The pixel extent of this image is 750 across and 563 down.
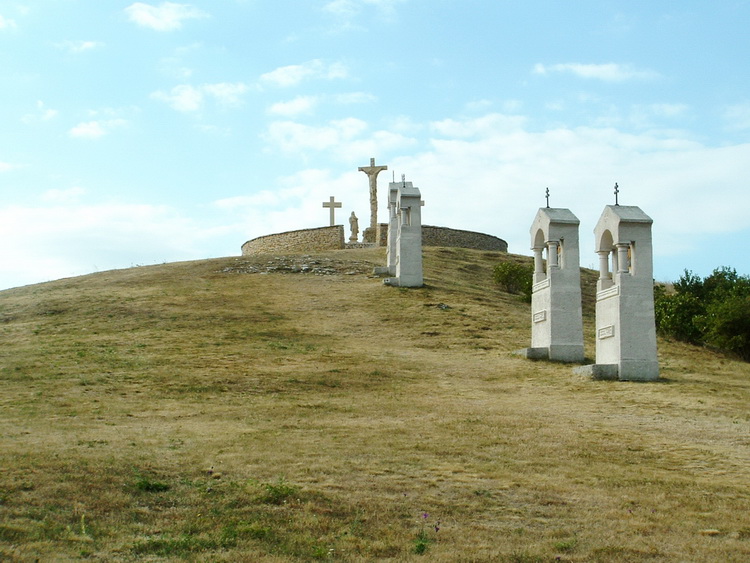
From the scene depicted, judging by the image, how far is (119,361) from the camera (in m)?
17.9

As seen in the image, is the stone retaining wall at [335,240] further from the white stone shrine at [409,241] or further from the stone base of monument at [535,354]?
the stone base of monument at [535,354]

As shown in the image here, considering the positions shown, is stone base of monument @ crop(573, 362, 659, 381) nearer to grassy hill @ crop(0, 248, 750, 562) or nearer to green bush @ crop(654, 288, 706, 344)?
grassy hill @ crop(0, 248, 750, 562)

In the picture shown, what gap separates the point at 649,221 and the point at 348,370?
288 inches

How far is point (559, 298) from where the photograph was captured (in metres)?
20.4

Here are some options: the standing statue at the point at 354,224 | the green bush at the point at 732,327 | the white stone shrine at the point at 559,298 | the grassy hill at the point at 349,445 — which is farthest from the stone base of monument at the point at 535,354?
the standing statue at the point at 354,224

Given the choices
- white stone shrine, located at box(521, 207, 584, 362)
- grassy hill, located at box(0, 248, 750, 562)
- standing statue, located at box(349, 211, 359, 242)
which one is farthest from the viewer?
standing statue, located at box(349, 211, 359, 242)

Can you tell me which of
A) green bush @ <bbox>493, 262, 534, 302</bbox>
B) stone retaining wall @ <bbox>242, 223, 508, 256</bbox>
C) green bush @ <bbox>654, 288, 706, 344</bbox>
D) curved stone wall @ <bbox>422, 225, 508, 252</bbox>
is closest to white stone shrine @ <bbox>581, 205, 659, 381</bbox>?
green bush @ <bbox>654, 288, 706, 344</bbox>

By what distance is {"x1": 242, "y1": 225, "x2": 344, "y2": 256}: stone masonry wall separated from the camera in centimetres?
4450

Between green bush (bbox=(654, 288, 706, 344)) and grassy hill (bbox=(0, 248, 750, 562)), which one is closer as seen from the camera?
grassy hill (bbox=(0, 248, 750, 562))

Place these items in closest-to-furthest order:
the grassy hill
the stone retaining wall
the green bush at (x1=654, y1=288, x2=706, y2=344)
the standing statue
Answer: the grassy hill < the green bush at (x1=654, y1=288, x2=706, y2=344) < the stone retaining wall < the standing statue

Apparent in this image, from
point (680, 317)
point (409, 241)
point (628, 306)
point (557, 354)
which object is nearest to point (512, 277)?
point (409, 241)

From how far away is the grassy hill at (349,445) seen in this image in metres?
7.74

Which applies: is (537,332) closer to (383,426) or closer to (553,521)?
(383,426)

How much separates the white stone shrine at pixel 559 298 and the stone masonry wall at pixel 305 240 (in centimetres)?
2406
